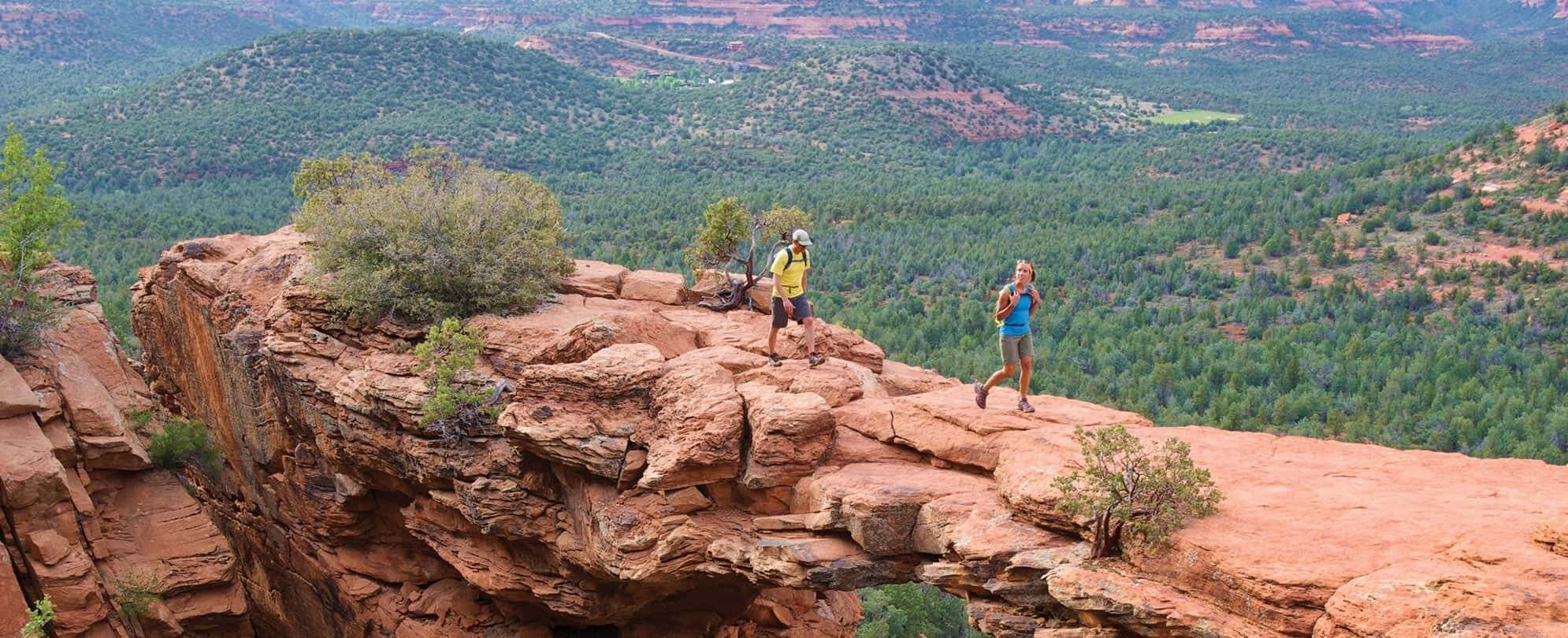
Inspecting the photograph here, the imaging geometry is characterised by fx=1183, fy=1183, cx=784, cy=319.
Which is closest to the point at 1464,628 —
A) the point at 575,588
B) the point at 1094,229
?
the point at 575,588

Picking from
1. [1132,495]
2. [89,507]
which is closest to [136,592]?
[89,507]

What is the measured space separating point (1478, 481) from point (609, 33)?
138 meters

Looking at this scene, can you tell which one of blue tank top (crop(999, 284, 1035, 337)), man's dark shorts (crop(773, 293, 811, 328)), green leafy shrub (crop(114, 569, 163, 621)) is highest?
blue tank top (crop(999, 284, 1035, 337))

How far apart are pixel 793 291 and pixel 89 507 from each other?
37.3 feet

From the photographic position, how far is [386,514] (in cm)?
1984

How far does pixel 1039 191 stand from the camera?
63.9m

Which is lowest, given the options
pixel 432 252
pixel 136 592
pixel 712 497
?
pixel 136 592

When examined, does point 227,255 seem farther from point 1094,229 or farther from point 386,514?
point 1094,229

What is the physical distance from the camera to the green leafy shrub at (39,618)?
15.1 m

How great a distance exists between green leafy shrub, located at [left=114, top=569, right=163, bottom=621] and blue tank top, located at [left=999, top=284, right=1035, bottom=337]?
1361cm

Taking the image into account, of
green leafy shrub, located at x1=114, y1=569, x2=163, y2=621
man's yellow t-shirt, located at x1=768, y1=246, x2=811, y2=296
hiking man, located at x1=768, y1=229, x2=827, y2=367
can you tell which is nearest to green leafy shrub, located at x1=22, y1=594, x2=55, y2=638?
green leafy shrub, located at x1=114, y1=569, x2=163, y2=621

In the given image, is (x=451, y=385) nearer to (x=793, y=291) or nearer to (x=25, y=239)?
(x=793, y=291)

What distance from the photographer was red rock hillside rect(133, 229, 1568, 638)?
431 inches

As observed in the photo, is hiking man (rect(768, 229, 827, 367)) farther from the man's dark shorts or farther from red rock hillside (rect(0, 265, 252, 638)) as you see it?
red rock hillside (rect(0, 265, 252, 638))
